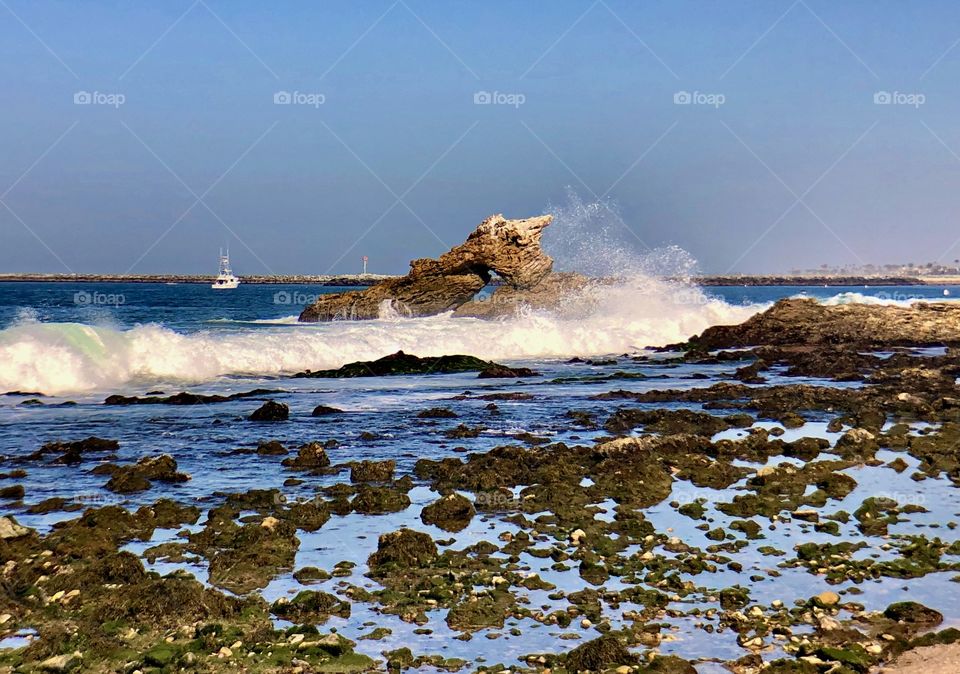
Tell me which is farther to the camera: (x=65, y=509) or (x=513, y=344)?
(x=513, y=344)

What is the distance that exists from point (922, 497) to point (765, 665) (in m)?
5.62

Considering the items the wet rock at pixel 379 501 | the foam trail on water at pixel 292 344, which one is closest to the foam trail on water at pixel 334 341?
the foam trail on water at pixel 292 344

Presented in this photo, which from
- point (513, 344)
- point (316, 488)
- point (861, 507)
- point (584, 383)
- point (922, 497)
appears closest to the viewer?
point (861, 507)

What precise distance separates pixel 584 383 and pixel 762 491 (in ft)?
44.5

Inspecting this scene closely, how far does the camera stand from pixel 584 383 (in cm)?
2412

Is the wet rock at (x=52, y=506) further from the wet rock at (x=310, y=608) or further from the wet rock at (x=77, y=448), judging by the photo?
the wet rock at (x=310, y=608)

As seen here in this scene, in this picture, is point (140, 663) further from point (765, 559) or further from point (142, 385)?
point (142, 385)

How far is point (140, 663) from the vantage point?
5.87 metres

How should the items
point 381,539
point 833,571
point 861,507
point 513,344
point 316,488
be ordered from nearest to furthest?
point 833,571 < point 381,539 < point 861,507 < point 316,488 < point 513,344

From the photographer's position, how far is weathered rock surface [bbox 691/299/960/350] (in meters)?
36.1

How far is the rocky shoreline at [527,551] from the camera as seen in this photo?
6.09 meters

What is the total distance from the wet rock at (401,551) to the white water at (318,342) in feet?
55.8

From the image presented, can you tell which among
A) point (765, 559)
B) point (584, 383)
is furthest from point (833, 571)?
point (584, 383)

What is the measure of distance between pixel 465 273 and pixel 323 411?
115ft
